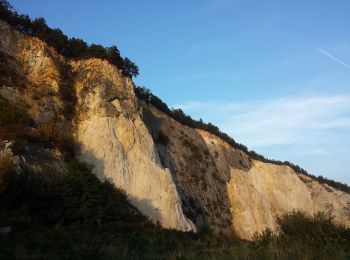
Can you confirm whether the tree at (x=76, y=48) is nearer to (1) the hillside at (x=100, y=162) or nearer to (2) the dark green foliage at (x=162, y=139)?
(1) the hillside at (x=100, y=162)

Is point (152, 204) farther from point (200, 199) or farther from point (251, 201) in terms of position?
point (251, 201)

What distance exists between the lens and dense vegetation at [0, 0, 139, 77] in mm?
31641

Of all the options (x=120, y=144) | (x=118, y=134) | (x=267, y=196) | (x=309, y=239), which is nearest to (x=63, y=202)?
(x=120, y=144)

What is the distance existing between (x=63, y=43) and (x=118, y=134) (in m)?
8.07

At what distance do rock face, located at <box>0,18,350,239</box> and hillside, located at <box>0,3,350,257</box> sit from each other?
0.07 m

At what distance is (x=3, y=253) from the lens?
1216 cm

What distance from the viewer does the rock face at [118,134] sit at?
92.1 feet

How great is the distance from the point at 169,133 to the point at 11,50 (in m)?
15.1

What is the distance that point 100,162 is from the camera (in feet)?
91.0

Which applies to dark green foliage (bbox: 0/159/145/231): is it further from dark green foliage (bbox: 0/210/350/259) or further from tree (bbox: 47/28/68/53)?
tree (bbox: 47/28/68/53)

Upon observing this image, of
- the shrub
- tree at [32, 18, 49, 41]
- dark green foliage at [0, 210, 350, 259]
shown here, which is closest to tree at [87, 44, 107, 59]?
tree at [32, 18, 49, 41]

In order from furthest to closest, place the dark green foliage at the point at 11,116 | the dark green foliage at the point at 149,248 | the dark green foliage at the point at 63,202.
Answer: the dark green foliage at the point at 11,116 < the dark green foliage at the point at 63,202 < the dark green foliage at the point at 149,248

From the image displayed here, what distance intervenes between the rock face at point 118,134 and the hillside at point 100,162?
0.07m

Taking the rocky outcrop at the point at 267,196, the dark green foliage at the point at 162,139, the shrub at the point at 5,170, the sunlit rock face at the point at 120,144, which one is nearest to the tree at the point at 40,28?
the sunlit rock face at the point at 120,144
